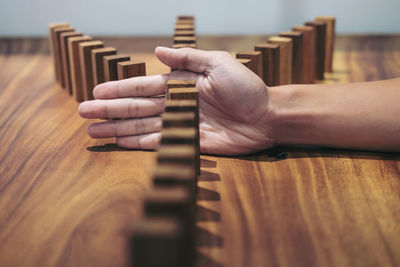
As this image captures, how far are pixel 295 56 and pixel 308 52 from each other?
0.08m

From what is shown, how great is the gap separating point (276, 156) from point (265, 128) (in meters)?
0.05

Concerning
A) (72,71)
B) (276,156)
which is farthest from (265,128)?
(72,71)

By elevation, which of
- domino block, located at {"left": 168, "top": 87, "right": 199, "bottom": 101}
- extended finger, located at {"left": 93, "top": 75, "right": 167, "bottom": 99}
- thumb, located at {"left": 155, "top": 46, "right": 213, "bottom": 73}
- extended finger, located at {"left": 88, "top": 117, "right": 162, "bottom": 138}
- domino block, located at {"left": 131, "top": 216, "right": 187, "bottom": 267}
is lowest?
extended finger, located at {"left": 88, "top": 117, "right": 162, "bottom": 138}

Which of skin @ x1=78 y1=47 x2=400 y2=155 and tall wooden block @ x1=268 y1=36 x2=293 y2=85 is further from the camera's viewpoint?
tall wooden block @ x1=268 y1=36 x2=293 y2=85

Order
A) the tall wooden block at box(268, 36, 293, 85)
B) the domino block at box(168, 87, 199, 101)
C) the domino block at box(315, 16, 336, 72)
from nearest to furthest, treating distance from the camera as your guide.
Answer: the domino block at box(168, 87, 199, 101)
the tall wooden block at box(268, 36, 293, 85)
the domino block at box(315, 16, 336, 72)

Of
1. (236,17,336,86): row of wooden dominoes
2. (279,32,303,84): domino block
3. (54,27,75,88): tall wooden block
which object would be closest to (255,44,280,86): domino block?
(236,17,336,86): row of wooden dominoes

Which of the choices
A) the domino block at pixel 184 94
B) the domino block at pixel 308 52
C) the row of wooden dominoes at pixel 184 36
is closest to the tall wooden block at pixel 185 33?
the row of wooden dominoes at pixel 184 36

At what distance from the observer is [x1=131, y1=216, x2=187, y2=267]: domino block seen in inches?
12.9

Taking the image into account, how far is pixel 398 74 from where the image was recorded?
1104 mm

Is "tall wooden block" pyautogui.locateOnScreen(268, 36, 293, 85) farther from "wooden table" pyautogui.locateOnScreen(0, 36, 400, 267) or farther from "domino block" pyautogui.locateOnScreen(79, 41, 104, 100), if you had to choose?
"domino block" pyautogui.locateOnScreen(79, 41, 104, 100)

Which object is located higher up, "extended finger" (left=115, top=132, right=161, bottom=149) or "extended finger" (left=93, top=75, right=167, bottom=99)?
"extended finger" (left=93, top=75, right=167, bottom=99)

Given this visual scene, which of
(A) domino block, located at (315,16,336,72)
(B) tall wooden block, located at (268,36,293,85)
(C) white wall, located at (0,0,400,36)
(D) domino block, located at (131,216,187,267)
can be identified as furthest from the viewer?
(C) white wall, located at (0,0,400,36)

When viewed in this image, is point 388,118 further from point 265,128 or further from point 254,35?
point 254,35

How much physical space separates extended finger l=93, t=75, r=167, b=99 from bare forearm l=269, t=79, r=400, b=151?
18 centimetres
